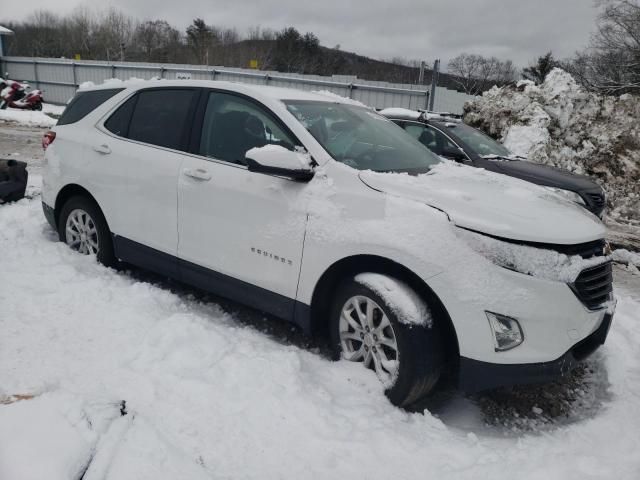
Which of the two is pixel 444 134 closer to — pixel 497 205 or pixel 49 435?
pixel 497 205

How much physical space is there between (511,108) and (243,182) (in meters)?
10.1

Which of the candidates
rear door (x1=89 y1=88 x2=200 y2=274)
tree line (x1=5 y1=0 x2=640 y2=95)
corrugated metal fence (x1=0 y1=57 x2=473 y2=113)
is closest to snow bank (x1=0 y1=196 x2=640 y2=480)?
rear door (x1=89 y1=88 x2=200 y2=274)

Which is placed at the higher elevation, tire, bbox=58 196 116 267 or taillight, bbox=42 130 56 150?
taillight, bbox=42 130 56 150

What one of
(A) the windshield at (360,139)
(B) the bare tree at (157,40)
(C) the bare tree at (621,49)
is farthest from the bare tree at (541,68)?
(A) the windshield at (360,139)

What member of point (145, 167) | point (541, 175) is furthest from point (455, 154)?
point (145, 167)

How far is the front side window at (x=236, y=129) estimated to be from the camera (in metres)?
3.31

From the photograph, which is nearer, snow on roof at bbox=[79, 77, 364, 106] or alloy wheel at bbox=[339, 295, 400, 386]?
alloy wheel at bbox=[339, 295, 400, 386]

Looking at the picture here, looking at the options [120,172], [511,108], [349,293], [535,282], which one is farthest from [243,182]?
[511,108]

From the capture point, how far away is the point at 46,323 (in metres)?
3.28

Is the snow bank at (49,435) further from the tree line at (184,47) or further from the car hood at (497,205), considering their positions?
the tree line at (184,47)

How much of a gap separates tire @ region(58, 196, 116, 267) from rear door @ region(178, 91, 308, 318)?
965 millimetres

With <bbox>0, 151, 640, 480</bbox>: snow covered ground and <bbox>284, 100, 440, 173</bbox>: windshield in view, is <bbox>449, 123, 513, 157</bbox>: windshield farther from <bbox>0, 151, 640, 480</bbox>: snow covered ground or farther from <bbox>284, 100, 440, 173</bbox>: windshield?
<bbox>0, 151, 640, 480</bbox>: snow covered ground

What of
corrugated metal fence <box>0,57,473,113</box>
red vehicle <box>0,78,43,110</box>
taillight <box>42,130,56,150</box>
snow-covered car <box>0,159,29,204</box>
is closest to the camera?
taillight <box>42,130,56,150</box>

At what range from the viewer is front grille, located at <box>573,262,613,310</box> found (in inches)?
102
